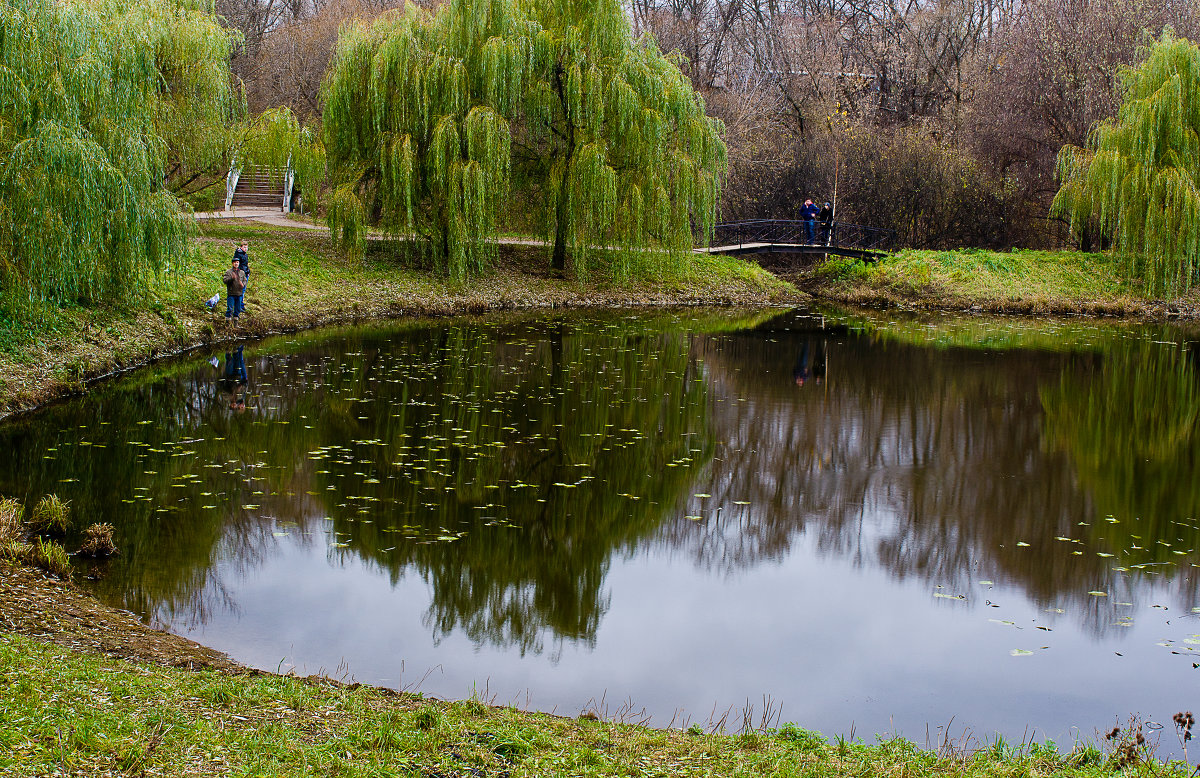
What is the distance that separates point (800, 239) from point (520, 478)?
27.5m

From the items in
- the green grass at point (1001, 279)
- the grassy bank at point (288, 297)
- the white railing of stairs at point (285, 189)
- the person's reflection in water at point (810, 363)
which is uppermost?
the white railing of stairs at point (285, 189)

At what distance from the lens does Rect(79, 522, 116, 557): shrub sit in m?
8.58

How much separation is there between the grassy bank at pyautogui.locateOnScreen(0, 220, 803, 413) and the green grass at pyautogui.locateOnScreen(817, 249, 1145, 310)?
3.29 m

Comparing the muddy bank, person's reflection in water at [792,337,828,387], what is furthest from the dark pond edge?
person's reflection in water at [792,337,828,387]

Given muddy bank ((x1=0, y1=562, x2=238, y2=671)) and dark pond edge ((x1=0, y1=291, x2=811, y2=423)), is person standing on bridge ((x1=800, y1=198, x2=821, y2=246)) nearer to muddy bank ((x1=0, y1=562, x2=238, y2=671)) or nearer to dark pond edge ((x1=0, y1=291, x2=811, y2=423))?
dark pond edge ((x1=0, y1=291, x2=811, y2=423))

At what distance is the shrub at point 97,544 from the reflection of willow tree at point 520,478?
200 centimetres

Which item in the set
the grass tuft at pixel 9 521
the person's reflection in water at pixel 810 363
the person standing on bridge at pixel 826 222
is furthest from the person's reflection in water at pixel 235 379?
the person standing on bridge at pixel 826 222

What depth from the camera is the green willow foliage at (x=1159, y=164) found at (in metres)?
28.4

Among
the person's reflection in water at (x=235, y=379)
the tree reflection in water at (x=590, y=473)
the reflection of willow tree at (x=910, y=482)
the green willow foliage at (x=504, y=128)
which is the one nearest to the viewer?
the tree reflection in water at (x=590, y=473)

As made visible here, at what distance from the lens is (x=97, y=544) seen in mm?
8578

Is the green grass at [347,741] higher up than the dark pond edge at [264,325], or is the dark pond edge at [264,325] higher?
the dark pond edge at [264,325]

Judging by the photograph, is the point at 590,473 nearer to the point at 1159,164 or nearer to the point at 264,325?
the point at 264,325

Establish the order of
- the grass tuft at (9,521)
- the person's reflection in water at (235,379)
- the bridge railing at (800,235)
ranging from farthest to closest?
the bridge railing at (800,235) → the person's reflection in water at (235,379) → the grass tuft at (9,521)

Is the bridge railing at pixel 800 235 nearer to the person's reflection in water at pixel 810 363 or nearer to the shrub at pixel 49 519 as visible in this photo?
the person's reflection in water at pixel 810 363
